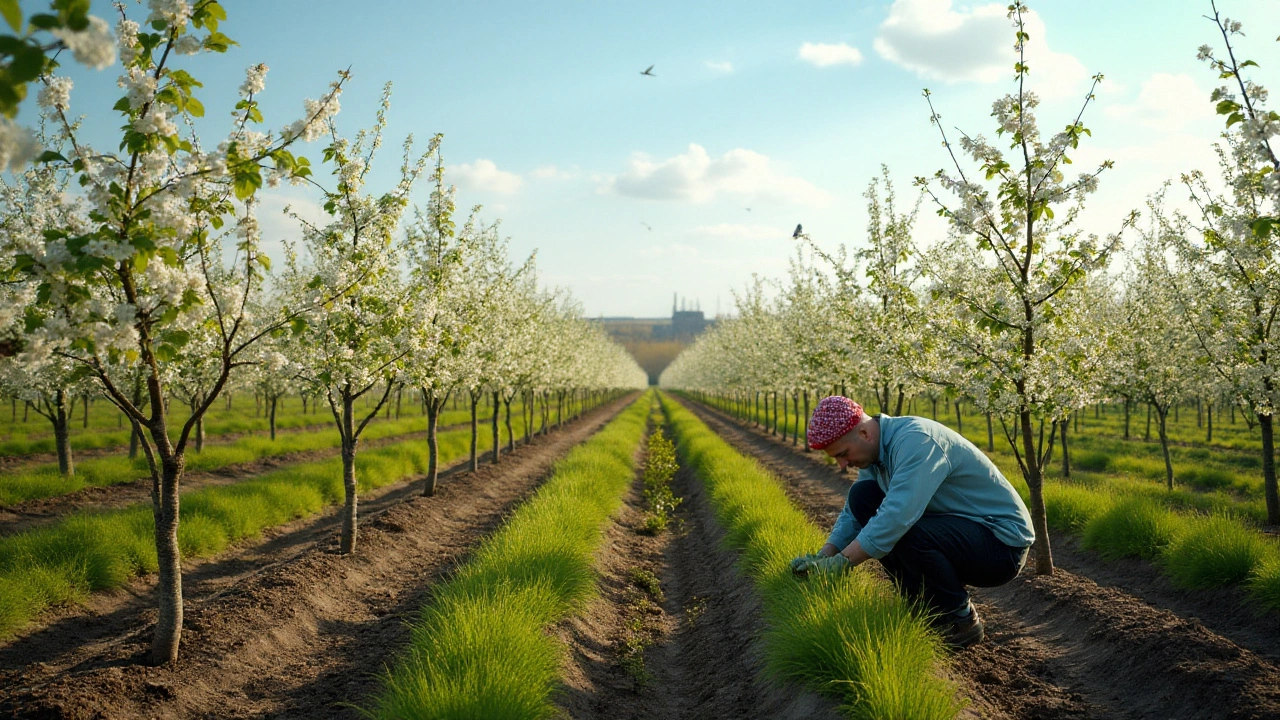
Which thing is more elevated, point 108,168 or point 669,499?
point 108,168

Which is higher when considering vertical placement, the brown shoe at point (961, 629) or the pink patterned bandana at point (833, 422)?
the pink patterned bandana at point (833, 422)

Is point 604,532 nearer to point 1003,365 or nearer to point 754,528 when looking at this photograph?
point 754,528

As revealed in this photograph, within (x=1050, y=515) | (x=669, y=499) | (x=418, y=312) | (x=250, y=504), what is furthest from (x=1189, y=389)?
(x=250, y=504)

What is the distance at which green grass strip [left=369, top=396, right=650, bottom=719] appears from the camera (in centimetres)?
403

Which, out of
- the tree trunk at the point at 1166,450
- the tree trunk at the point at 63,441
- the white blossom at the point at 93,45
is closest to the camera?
the white blossom at the point at 93,45

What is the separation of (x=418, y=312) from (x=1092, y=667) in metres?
7.98

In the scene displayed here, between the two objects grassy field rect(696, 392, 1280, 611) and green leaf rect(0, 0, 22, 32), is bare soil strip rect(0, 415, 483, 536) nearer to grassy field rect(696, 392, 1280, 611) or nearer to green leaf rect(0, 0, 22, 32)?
green leaf rect(0, 0, 22, 32)

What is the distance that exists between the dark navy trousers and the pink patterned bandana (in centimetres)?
87

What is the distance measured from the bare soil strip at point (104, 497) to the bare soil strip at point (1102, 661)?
13586 mm

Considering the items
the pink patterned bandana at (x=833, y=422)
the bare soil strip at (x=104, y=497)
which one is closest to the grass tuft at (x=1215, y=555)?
the pink patterned bandana at (x=833, y=422)

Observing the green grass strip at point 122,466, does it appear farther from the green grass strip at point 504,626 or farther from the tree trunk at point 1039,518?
the tree trunk at point 1039,518

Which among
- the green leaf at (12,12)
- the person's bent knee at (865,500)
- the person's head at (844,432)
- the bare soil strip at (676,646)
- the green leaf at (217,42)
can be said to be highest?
the green leaf at (217,42)

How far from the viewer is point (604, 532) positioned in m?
10.4

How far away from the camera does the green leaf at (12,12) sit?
226cm
